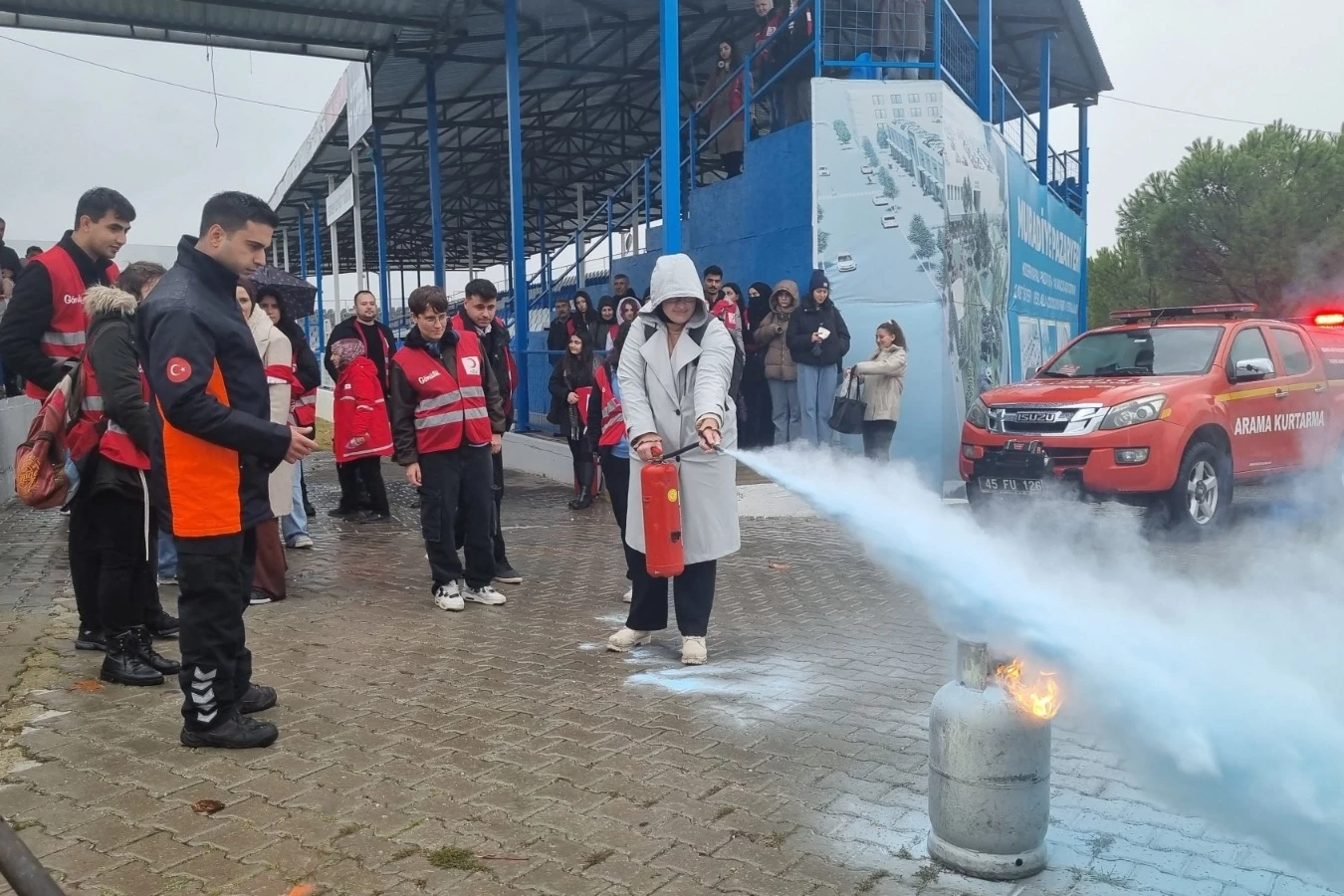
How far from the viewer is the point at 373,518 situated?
9.81 meters

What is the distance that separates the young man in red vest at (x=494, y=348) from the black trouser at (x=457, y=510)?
15 centimetres

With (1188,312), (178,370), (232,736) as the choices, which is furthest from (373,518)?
(1188,312)

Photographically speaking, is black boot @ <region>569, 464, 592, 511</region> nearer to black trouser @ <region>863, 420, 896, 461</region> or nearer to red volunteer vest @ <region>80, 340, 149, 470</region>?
black trouser @ <region>863, 420, 896, 461</region>

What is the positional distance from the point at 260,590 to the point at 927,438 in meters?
7.37

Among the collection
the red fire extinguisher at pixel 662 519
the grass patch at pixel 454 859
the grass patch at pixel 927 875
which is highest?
the red fire extinguisher at pixel 662 519

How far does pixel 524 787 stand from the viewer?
11.9ft

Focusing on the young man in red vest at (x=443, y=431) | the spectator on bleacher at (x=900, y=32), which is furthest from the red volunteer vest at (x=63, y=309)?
the spectator on bleacher at (x=900, y=32)

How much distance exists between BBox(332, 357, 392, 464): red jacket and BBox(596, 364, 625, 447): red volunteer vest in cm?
224

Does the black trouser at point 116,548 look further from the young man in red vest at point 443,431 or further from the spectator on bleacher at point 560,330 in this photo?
the spectator on bleacher at point 560,330

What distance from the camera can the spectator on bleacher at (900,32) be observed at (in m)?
11.5

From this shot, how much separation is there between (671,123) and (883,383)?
10.6 ft

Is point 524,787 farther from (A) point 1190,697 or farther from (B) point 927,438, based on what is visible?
(B) point 927,438

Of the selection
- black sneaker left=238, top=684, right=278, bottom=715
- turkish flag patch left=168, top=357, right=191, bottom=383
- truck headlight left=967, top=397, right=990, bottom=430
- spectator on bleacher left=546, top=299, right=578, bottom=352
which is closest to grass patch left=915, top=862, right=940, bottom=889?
black sneaker left=238, top=684, right=278, bottom=715

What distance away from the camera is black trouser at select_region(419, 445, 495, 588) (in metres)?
6.09
